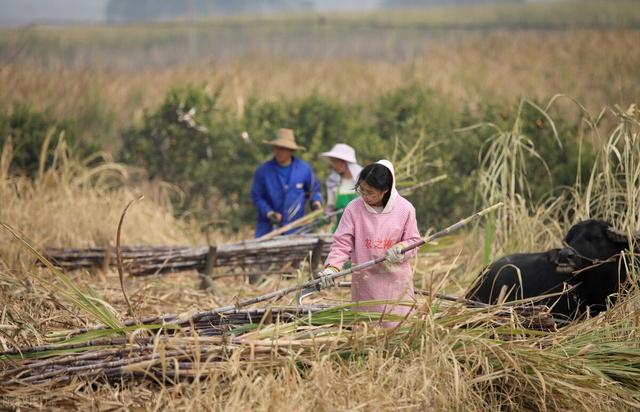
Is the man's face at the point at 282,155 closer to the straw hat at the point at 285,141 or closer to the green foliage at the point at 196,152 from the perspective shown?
the straw hat at the point at 285,141

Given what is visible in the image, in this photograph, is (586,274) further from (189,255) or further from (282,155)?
(282,155)

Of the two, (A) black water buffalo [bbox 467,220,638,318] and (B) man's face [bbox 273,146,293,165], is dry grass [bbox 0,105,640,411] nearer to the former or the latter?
(A) black water buffalo [bbox 467,220,638,318]

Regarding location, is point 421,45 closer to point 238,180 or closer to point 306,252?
point 238,180

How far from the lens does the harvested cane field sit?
441 centimetres

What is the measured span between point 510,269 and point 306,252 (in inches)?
76.7

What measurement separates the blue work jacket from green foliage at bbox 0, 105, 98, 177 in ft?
10.0

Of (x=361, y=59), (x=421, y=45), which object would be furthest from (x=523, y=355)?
(x=421, y=45)

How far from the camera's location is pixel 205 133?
38.9 ft

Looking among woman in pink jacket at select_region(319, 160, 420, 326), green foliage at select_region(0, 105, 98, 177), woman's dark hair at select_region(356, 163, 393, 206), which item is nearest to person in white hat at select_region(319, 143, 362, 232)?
woman in pink jacket at select_region(319, 160, 420, 326)

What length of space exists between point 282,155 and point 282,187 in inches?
11.5

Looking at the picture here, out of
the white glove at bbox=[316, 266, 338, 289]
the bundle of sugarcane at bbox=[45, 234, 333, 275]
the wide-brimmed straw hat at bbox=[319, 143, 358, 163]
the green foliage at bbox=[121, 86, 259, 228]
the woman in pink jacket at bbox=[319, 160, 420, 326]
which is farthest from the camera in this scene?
the green foliage at bbox=[121, 86, 259, 228]

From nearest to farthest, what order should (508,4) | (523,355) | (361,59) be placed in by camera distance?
1. (523,355)
2. (361,59)
3. (508,4)

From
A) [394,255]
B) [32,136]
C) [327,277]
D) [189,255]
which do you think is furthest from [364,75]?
[327,277]

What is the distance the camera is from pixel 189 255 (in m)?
7.45
